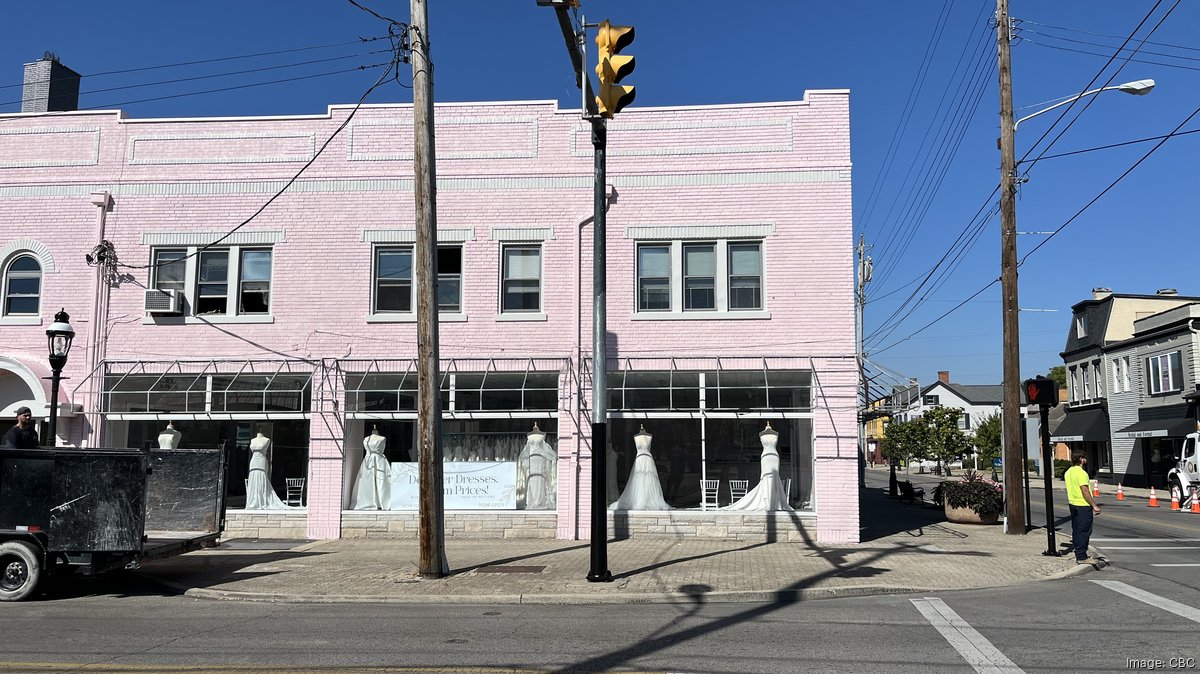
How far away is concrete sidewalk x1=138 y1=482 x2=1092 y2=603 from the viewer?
10656 mm

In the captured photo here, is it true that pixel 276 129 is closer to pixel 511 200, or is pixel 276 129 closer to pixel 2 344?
pixel 511 200

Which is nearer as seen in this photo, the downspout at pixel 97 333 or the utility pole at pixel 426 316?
the utility pole at pixel 426 316

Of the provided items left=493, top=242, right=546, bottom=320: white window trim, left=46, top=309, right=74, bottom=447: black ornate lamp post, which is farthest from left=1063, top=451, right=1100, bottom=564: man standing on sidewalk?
left=46, top=309, right=74, bottom=447: black ornate lamp post

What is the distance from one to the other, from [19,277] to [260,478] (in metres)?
6.00

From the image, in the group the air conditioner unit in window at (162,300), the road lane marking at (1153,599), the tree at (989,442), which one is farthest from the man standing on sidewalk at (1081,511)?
the tree at (989,442)

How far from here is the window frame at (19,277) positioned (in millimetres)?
16875

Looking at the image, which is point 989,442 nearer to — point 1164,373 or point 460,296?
point 1164,373

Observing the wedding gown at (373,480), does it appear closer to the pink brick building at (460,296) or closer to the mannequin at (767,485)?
the pink brick building at (460,296)

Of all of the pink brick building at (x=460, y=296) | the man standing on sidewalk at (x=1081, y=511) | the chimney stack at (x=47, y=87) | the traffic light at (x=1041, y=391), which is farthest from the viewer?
the chimney stack at (x=47, y=87)

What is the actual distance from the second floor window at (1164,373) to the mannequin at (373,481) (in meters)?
32.4

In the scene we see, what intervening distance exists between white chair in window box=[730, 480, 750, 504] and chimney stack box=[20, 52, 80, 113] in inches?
600

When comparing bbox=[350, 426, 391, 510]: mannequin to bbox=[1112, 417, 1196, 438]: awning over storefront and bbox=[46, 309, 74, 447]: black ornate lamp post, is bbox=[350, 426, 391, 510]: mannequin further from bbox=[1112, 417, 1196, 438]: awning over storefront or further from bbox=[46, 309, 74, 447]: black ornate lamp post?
bbox=[1112, 417, 1196, 438]: awning over storefront

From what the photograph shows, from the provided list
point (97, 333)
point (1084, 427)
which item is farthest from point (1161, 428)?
point (97, 333)

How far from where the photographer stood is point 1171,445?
3600 cm
